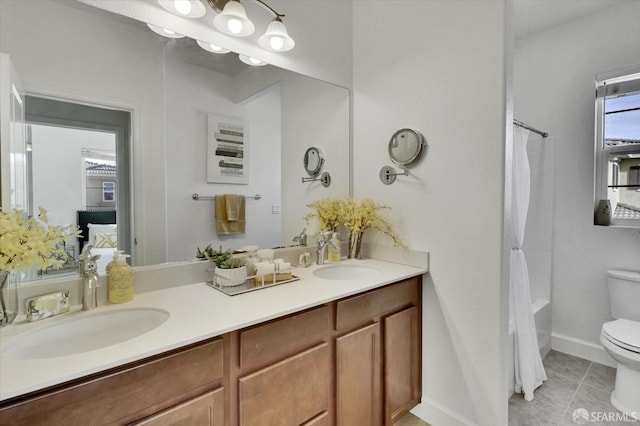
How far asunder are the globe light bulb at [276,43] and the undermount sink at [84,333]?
140 centimetres

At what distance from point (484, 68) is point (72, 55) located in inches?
72.1

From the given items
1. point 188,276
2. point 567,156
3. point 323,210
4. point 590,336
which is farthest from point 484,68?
point 590,336

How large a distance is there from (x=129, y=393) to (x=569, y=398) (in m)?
2.49

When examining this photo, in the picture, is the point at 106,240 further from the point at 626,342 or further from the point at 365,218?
the point at 626,342

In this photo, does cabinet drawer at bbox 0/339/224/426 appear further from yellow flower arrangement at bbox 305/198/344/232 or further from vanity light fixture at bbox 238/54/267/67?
vanity light fixture at bbox 238/54/267/67

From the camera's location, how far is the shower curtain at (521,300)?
1.95 meters

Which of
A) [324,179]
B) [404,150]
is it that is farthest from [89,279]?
[404,150]

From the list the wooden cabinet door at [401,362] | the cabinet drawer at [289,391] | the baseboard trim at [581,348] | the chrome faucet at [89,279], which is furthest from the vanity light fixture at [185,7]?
the baseboard trim at [581,348]

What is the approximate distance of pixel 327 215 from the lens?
6.71 ft

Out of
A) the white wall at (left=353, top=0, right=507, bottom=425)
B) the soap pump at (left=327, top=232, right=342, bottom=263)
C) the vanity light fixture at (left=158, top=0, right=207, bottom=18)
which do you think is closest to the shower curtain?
the white wall at (left=353, top=0, right=507, bottom=425)

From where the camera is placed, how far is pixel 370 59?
82.5 inches

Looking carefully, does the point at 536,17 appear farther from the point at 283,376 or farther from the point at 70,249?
the point at 70,249

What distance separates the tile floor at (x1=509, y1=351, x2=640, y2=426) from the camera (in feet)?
5.85

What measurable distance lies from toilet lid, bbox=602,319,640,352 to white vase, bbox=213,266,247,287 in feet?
7.26
